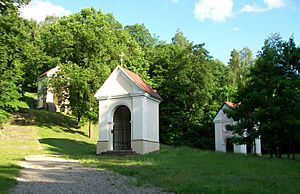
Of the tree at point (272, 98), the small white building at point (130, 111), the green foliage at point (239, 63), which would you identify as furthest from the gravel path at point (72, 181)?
the green foliage at point (239, 63)

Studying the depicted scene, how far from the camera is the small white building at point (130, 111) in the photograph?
79.5 feet

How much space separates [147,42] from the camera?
59344mm

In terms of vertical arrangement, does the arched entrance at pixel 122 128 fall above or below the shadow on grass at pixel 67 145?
above

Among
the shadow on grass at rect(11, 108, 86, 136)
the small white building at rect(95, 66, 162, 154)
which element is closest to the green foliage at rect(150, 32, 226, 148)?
the shadow on grass at rect(11, 108, 86, 136)

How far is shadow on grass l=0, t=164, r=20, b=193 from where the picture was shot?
9.43 metres

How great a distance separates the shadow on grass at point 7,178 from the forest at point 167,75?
1450 cm

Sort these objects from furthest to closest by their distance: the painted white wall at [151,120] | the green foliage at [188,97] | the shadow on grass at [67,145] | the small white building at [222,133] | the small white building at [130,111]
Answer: the green foliage at [188,97] < the small white building at [222,133] < the shadow on grass at [67,145] < the painted white wall at [151,120] < the small white building at [130,111]

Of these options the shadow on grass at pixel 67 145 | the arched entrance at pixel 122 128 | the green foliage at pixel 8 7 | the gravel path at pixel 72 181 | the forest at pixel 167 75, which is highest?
the green foliage at pixel 8 7

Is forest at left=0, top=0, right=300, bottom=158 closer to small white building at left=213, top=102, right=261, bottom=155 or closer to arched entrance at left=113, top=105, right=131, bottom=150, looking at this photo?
small white building at left=213, top=102, right=261, bottom=155

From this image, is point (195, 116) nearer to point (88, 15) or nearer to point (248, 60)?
point (88, 15)

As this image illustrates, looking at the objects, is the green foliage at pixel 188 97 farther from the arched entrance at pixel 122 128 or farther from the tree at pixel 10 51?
the tree at pixel 10 51

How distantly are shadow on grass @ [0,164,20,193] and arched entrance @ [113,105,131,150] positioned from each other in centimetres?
1340

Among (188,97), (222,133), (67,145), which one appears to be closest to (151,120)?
(67,145)

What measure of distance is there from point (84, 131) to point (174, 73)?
12.9 meters
